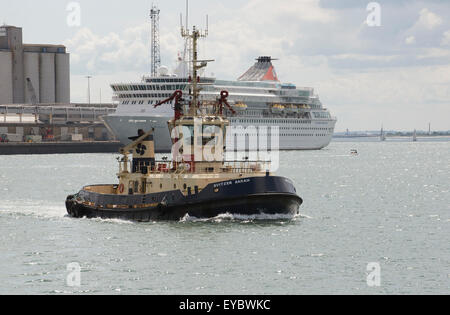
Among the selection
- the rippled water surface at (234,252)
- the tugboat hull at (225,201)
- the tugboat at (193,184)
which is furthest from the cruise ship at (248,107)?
the tugboat hull at (225,201)

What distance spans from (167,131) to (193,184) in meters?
93.7

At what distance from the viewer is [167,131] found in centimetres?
13138

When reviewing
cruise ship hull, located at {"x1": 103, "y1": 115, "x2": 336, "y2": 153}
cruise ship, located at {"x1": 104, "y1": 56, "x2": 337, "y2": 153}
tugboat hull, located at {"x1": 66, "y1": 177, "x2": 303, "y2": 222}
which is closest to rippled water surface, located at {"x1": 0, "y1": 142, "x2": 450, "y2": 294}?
tugboat hull, located at {"x1": 66, "y1": 177, "x2": 303, "y2": 222}

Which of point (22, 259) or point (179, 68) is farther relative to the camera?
point (179, 68)

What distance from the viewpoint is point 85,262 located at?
30.2 meters

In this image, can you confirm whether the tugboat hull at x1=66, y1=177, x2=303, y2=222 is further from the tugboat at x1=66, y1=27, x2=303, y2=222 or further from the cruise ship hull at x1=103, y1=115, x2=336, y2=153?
the cruise ship hull at x1=103, y1=115, x2=336, y2=153

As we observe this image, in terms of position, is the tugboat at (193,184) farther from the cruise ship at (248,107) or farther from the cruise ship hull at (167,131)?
the cruise ship at (248,107)

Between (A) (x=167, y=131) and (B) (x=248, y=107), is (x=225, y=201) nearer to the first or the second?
(A) (x=167, y=131)

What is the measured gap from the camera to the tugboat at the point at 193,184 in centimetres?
3750

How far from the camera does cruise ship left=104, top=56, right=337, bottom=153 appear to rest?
134 meters
